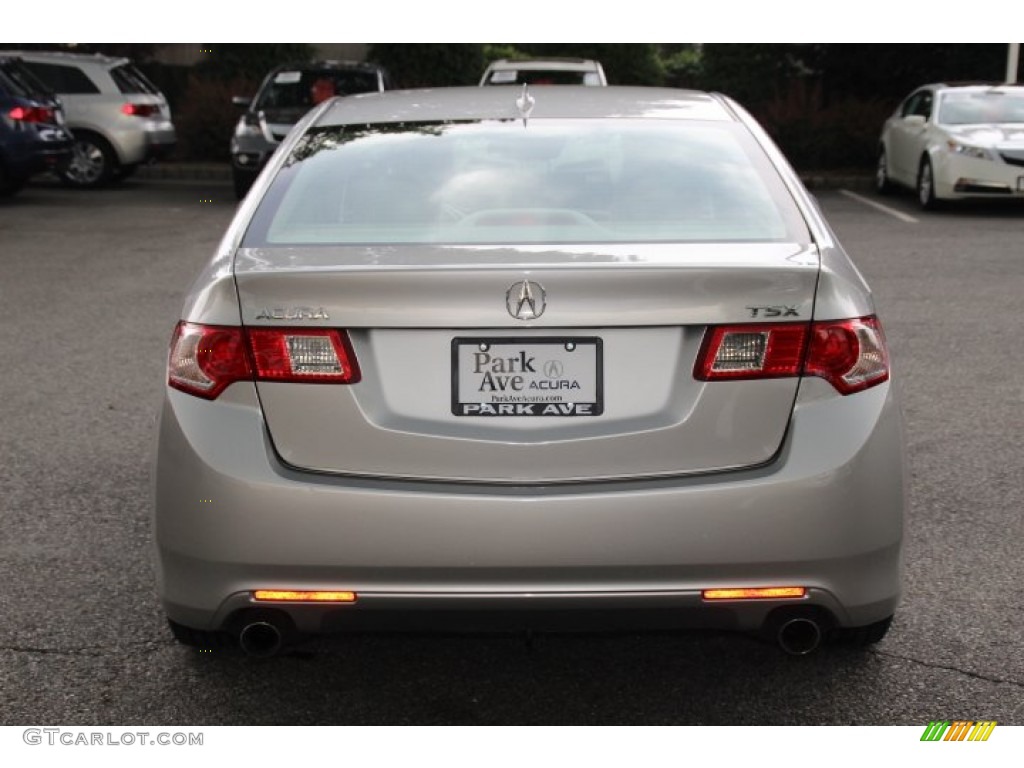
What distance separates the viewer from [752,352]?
333 centimetres

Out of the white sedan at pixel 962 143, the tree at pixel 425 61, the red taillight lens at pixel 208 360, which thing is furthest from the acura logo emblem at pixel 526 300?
the tree at pixel 425 61

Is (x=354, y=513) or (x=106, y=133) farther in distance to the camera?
(x=106, y=133)

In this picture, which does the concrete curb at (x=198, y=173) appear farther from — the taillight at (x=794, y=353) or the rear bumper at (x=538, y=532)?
the rear bumper at (x=538, y=532)

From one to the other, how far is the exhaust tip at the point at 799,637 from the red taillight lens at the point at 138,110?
17.7 m

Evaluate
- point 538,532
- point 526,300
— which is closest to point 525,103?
point 526,300

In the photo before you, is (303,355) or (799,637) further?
(799,637)

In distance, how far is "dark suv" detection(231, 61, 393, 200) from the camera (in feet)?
58.8

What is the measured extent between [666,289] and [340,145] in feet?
4.51

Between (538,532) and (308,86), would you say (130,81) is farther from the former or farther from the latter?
(538,532)

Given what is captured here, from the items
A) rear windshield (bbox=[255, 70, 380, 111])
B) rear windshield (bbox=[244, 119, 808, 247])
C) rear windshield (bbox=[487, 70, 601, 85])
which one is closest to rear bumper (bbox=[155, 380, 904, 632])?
rear windshield (bbox=[244, 119, 808, 247])

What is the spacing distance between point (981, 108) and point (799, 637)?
14.8 metres

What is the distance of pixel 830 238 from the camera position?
3750 mm
